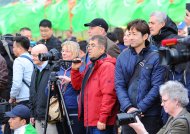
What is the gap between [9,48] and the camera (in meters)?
11.1

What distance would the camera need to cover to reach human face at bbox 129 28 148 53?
7.82 metres

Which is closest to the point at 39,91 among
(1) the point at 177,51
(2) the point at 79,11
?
(1) the point at 177,51

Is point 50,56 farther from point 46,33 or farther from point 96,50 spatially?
point 46,33

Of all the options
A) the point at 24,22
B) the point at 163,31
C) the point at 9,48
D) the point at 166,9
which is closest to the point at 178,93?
the point at 163,31

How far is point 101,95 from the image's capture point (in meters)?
Result: 8.34

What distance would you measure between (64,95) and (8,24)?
819 centimetres

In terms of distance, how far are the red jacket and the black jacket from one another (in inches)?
35.5

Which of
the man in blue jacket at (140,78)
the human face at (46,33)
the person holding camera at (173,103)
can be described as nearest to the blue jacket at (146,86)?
the man in blue jacket at (140,78)

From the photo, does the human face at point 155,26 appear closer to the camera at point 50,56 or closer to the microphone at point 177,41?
the camera at point 50,56

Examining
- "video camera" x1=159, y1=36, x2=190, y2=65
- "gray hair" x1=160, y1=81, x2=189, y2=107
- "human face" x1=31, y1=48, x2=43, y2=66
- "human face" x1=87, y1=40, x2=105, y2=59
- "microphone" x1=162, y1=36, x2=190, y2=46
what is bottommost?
"gray hair" x1=160, y1=81, x2=189, y2=107

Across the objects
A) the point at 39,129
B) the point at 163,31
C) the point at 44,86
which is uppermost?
the point at 163,31

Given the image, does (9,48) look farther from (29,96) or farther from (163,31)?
(163,31)

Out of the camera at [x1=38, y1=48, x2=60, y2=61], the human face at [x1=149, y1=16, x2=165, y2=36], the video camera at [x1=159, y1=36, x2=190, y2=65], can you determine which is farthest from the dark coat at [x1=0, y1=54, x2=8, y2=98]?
the video camera at [x1=159, y1=36, x2=190, y2=65]

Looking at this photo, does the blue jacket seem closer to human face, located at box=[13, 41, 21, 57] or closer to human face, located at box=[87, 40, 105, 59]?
human face, located at box=[87, 40, 105, 59]
